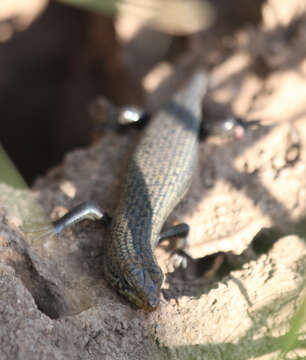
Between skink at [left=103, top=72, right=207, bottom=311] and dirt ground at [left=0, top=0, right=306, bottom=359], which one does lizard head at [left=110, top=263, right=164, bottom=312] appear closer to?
skink at [left=103, top=72, right=207, bottom=311]

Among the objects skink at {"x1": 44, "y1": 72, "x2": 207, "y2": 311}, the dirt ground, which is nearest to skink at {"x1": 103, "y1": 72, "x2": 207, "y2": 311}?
skink at {"x1": 44, "y1": 72, "x2": 207, "y2": 311}

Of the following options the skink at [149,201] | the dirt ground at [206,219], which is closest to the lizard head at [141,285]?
the skink at [149,201]

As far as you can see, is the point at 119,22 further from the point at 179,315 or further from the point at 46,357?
the point at 46,357

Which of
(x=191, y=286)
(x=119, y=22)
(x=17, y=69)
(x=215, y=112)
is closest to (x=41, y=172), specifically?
(x=17, y=69)

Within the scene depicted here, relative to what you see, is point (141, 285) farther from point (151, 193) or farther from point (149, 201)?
point (151, 193)

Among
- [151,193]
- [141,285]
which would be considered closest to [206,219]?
[151,193]

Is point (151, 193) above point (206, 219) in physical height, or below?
above
